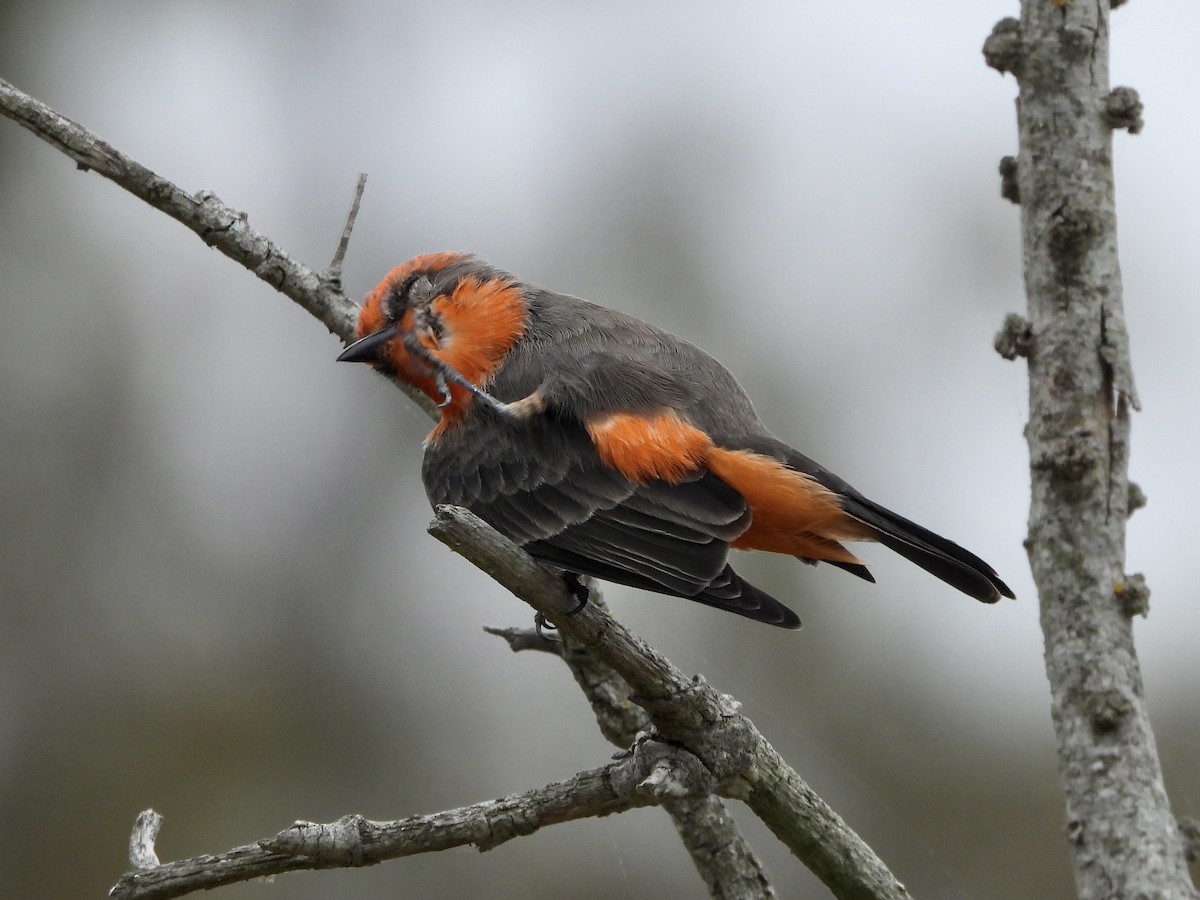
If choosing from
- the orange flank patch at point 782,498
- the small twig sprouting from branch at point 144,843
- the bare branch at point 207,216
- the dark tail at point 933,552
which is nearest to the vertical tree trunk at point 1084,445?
the dark tail at point 933,552

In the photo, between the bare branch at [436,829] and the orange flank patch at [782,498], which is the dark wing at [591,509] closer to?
the orange flank patch at [782,498]

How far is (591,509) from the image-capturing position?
2941mm

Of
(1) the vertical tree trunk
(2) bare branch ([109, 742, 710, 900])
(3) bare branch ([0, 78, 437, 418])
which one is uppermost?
(3) bare branch ([0, 78, 437, 418])

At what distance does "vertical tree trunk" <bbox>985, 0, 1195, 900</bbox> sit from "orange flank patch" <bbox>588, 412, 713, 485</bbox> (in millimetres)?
804

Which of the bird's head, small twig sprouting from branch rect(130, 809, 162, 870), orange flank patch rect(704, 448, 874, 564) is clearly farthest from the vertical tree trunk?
small twig sprouting from branch rect(130, 809, 162, 870)

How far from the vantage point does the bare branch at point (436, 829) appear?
7.54ft

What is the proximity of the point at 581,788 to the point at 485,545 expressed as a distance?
20.5 inches

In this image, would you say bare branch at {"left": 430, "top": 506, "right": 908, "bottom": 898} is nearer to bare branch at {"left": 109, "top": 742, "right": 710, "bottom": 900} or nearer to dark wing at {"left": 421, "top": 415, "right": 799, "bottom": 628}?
bare branch at {"left": 109, "top": 742, "right": 710, "bottom": 900}

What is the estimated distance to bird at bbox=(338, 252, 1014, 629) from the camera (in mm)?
2777

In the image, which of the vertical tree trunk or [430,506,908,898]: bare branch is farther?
[430,506,908,898]: bare branch

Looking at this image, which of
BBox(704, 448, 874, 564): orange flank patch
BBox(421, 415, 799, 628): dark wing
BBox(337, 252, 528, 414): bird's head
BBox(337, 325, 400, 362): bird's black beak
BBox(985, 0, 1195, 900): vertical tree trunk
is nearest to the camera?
BBox(985, 0, 1195, 900): vertical tree trunk

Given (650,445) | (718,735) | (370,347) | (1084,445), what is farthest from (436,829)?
(370,347)

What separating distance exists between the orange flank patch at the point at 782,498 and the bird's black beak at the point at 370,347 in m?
1.19

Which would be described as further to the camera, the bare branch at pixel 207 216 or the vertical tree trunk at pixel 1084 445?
the bare branch at pixel 207 216
